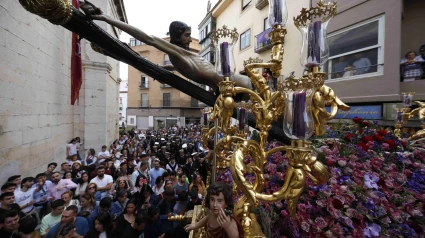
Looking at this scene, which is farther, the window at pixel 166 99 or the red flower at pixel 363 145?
the window at pixel 166 99

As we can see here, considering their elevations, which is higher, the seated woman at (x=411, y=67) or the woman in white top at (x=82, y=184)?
the seated woman at (x=411, y=67)

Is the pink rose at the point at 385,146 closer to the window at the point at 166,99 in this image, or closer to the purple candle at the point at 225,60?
the purple candle at the point at 225,60

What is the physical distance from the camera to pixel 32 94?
473 cm

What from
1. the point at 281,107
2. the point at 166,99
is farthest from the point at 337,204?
the point at 166,99

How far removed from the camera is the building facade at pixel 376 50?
6.87 metres

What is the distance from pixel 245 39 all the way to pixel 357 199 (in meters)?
15.2

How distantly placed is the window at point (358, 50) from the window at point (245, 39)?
7222mm

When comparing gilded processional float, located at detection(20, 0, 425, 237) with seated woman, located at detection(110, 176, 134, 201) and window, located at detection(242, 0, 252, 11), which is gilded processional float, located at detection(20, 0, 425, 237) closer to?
seated woman, located at detection(110, 176, 134, 201)

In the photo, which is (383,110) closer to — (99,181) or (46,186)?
(99,181)

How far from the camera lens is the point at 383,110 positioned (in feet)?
23.8

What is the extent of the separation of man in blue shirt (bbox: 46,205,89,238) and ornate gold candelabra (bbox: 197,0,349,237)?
2.07 metres

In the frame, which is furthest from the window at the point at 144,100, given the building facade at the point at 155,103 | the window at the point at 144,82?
the window at the point at 144,82

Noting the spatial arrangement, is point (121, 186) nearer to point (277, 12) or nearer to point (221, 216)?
point (221, 216)

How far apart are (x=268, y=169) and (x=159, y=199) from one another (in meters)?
2.66
